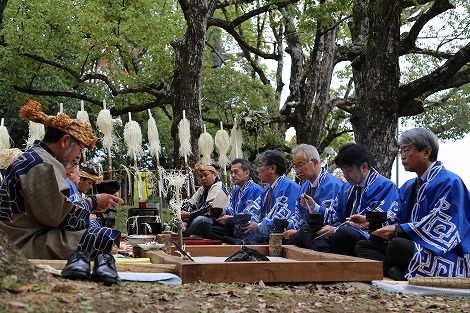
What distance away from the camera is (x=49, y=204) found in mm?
4781

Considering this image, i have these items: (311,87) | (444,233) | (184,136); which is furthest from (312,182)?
(311,87)

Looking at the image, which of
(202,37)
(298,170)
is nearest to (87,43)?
(202,37)

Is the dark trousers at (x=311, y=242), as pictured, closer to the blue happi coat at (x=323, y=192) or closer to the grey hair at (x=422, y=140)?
the blue happi coat at (x=323, y=192)

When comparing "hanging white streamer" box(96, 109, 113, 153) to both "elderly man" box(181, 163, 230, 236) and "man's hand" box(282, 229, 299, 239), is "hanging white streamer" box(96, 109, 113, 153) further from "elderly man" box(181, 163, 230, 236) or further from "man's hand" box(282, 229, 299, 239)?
"man's hand" box(282, 229, 299, 239)

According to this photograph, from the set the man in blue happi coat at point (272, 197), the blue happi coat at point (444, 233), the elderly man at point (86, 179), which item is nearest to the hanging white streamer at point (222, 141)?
the man in blue happi coat at point (272, 197)

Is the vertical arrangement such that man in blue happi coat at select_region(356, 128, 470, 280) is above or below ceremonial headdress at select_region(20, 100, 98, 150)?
below

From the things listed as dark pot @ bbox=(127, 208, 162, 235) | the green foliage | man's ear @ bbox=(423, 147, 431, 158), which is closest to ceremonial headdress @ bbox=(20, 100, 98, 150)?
dark pot @ bbox=(127, 208, 162, 235)

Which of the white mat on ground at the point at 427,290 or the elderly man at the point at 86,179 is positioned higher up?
the elderly man at the point at 86,179

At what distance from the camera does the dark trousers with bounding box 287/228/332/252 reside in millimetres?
Answer: 6746

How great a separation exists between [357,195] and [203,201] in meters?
4.37

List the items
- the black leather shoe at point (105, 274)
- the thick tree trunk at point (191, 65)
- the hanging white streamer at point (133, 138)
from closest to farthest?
the black leather shoe at point (105, 274) < the hanging white streamer at point (133, 138) < the thick tree trunk at point (191, 65)

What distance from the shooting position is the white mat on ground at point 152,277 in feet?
15.0

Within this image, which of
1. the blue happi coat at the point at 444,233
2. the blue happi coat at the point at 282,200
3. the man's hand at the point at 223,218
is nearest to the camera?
the blue happi coat at the point at 444,233

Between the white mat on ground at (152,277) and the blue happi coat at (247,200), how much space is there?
14.6 feet
